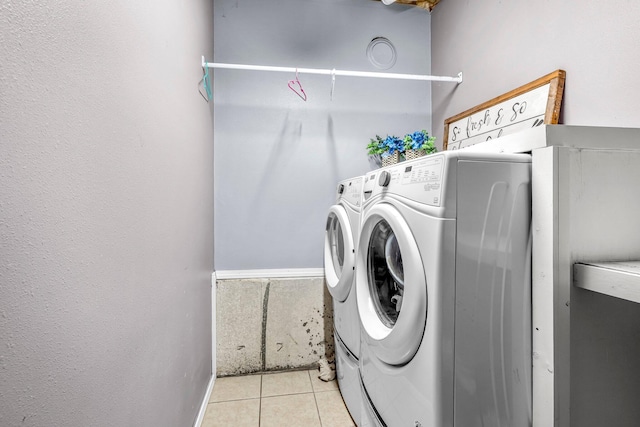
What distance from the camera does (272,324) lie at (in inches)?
75.6

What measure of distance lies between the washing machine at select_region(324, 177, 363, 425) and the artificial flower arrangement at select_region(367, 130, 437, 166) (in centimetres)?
41

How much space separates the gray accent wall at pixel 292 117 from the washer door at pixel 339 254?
0.75ft

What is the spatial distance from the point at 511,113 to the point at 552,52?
0.27 metres

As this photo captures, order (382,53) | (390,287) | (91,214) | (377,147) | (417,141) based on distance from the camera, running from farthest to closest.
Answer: (382,53)
(377,147)
(417,141)
(390,287)
(91,214)

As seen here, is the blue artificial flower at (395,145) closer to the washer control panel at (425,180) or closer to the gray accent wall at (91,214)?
the washer control panel at (425,180)

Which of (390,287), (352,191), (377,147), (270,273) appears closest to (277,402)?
(270,273)

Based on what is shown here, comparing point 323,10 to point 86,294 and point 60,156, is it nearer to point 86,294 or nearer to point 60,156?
point 60,156

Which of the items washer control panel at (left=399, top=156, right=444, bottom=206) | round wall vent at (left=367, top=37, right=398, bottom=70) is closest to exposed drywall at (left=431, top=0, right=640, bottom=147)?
round wall vent at (left=367, top=37, right=398, bottom=70)

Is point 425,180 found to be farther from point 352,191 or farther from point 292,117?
point 292,117

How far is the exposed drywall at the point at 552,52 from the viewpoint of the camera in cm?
96

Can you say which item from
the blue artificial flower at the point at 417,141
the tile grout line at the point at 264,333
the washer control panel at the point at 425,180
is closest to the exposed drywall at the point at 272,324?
the tile grout line at the point at 264,333

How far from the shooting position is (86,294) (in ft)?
1.97

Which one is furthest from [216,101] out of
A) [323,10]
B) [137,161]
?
[137,161]

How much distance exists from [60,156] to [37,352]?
0.35 metres
